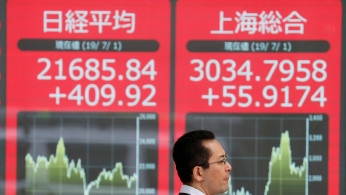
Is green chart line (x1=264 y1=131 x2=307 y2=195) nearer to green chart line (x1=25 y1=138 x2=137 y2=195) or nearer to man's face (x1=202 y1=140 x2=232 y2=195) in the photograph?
green chart line (x1=25 y1=138 x2=137 y2=195)

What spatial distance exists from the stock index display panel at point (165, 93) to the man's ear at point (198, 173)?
110cm

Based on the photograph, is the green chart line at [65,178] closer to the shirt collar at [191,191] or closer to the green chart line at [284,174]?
the green chart line at [284,174]

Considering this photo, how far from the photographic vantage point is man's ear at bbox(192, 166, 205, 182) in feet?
6.46

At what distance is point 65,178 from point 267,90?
111 centimetres

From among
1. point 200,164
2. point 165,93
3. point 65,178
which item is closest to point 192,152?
point 200,164

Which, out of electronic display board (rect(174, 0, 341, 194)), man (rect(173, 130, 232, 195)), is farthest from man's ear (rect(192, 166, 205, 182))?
electronic display board (rect(174, 0, 341, 194))

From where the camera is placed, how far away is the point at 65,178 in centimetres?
310

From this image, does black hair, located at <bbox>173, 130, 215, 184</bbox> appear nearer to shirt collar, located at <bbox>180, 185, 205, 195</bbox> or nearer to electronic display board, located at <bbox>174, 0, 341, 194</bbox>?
shirt collar, located at <bbox>180, 185, 205, 195</bbox>

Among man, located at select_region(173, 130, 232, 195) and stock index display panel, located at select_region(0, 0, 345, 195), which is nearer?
man, located at select_region(173, 130, 232, 195)

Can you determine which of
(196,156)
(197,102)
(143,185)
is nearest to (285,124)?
(197,102)

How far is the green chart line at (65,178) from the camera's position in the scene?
3.08 meters

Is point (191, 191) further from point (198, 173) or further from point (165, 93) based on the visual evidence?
point (165, 93)

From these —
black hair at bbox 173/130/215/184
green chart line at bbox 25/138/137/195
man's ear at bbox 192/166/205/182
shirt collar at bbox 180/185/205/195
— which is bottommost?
green chart line at bbox 25/138/137/195

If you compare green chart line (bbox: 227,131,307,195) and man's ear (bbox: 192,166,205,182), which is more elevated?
man's ear (bbox: 192,166,205,182)
